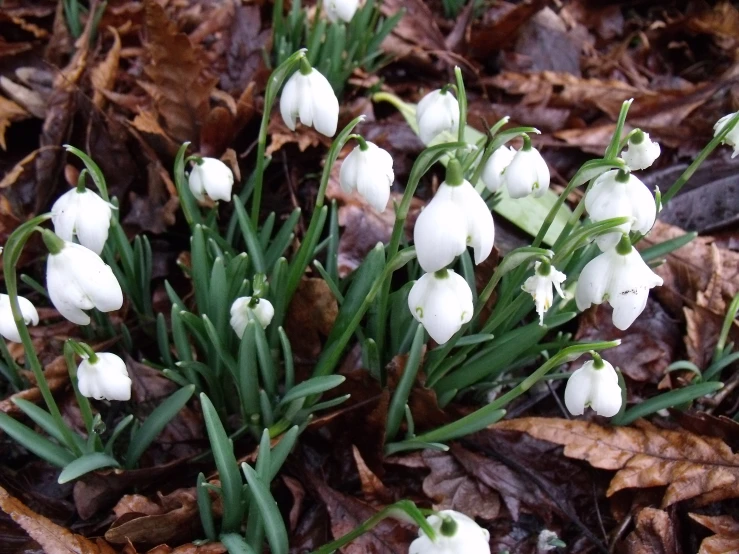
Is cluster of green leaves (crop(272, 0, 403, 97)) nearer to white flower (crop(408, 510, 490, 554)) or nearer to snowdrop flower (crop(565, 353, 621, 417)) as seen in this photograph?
snowdrop flower (crop(565, 353, 621, 417))

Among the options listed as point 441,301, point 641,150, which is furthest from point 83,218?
point 641,150

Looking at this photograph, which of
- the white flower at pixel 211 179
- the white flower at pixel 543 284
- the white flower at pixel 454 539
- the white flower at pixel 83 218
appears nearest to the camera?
the white flower at pixel 454 539

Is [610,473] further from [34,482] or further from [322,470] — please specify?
[34,482]

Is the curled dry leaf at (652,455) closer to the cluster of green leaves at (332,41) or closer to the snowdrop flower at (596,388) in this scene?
the snowdrop flower at (596,388)

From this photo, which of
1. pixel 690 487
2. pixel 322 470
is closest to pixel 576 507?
pixel 690 487

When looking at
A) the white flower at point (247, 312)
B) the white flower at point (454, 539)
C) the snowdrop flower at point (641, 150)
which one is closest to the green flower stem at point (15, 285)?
the white flower at point (247, 312)

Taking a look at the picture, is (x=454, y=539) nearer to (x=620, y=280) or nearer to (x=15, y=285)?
(x=620, y=280)
